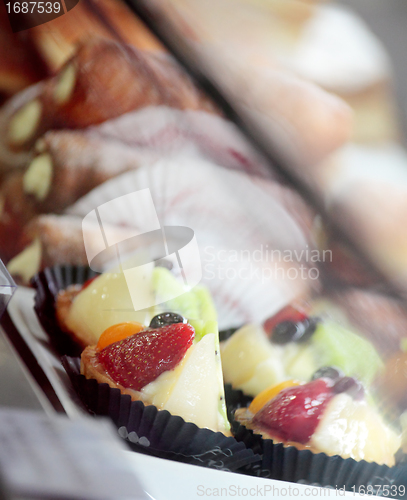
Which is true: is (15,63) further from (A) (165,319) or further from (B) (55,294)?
(A) (165,319)

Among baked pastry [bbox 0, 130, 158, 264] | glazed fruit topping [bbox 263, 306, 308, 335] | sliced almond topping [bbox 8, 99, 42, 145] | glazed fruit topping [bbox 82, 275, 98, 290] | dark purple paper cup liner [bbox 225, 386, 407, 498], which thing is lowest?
dark purple paper cup liner [bbox 225, 386, 407, 498]

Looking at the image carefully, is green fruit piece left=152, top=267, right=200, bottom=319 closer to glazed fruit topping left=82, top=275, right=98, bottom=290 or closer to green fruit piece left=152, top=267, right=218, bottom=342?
green fruit piece left=152, top=267, right=218, bottom=342

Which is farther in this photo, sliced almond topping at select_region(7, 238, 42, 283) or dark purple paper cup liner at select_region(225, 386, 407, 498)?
sliced almond topping at select_region(7, 238, 42, 283)

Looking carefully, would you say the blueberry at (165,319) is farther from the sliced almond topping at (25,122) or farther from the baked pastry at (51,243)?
the sliced almond topping at (25,122)

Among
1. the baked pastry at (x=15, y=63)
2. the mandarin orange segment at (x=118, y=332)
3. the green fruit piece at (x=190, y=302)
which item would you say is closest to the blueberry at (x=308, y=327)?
the green fruit piece at (x=190, y=302)

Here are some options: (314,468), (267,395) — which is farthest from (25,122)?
(314,468)

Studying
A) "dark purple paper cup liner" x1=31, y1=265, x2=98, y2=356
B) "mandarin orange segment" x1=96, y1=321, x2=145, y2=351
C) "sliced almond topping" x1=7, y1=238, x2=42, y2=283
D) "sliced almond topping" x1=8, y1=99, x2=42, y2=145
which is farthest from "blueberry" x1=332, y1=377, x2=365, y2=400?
"sliced almond topping" x1=8, y1=99, x2=42, y2=145
